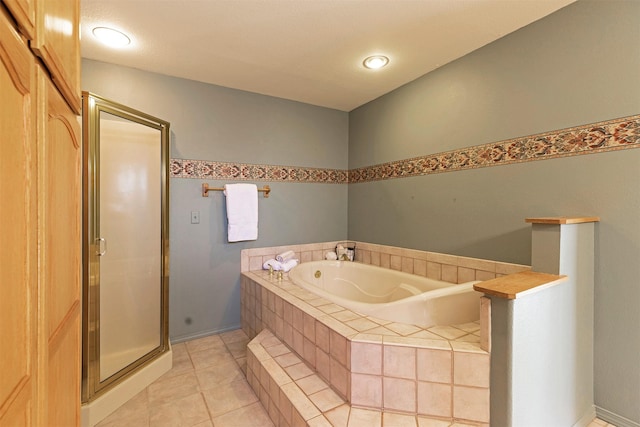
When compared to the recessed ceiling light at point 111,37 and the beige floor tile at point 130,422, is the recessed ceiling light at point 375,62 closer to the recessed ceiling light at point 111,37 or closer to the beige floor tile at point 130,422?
the recessed ceiling light at point 111,37

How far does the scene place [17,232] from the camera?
486 millimetres

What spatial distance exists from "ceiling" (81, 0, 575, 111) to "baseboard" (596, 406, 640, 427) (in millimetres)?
2246

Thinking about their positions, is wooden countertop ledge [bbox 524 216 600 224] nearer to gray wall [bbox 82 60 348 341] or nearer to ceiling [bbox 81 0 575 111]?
ceiling [bbox 81 0 575 111]

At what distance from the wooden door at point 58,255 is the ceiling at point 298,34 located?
4.00 ft

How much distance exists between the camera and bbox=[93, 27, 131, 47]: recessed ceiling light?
1.83 meters

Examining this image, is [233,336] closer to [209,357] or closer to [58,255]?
[209,357]

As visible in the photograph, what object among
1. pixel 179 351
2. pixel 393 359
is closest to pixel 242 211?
pixel 179 351

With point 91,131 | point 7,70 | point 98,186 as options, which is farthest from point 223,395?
point 7,70

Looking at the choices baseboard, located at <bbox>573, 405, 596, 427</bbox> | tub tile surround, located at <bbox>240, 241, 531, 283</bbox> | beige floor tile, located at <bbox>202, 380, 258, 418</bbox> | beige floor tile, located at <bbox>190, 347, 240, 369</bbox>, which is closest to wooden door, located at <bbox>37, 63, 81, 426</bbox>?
beige floor tile, located at <bbox>202, 380, 258, 418</bbox>

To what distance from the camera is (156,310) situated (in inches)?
83.4

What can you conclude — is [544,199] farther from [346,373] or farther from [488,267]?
[346,373]

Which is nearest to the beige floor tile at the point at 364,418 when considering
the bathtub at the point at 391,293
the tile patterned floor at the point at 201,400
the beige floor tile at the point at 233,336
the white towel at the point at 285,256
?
the tile patterned floor at the point at 201,400

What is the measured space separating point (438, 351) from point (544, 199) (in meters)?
1.18

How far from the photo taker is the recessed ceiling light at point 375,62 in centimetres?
219
